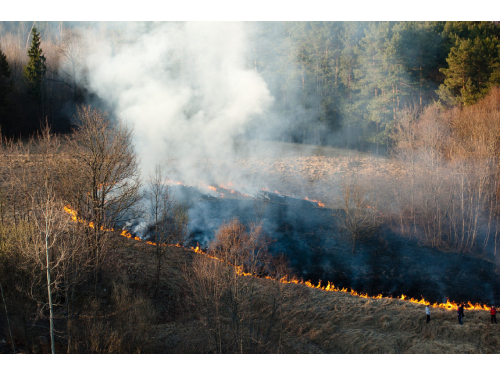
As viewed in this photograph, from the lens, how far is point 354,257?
2244cm

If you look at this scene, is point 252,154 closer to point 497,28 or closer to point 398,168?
point 398,168

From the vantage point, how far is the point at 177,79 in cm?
3338

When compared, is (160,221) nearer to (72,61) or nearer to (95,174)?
(95,174)

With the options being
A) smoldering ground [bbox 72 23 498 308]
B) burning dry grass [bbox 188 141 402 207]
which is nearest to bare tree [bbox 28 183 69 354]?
smoldering ground [bbox 72 23 498 308]

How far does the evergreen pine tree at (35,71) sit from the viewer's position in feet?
123

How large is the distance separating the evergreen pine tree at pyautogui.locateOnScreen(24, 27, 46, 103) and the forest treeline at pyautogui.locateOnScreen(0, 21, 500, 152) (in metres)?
0.10

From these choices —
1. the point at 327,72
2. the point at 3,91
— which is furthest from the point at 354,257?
the point at 3,91

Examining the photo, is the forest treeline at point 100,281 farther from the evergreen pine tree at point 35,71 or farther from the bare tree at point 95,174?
the evergreen pine tree at point 35,71

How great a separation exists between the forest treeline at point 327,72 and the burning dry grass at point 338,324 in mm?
21799

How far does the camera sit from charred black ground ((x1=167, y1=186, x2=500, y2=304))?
19812 mm

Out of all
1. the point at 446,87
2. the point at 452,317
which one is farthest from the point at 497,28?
the point at 452,317

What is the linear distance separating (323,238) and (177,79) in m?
20.5

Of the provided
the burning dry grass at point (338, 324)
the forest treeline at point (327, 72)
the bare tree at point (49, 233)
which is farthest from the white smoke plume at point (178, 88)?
the bare tree at point (49, 233)

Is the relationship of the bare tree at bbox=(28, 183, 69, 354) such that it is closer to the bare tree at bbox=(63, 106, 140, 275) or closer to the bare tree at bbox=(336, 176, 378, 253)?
the bare tree at bbox=(63, 106, 140, 275)
